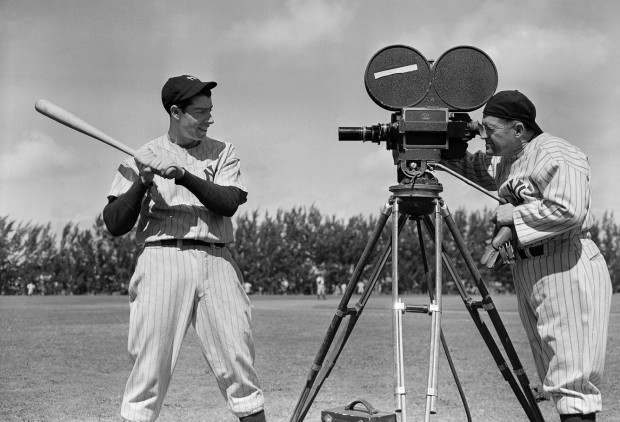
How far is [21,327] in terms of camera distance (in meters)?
14.2

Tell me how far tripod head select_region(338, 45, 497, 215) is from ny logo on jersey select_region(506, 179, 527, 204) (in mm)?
333

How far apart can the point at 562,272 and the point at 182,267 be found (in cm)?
198

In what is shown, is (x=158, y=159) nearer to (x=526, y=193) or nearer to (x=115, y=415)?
(x=526, y=193)

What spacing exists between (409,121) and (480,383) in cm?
428

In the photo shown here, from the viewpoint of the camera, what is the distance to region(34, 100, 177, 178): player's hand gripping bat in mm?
3828

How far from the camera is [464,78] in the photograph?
4168mm

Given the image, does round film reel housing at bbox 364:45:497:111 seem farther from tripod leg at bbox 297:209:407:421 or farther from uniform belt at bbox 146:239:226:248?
uniform belt at bbox 146:239:226:248

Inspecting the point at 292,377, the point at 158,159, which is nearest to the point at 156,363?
the point at 158,159

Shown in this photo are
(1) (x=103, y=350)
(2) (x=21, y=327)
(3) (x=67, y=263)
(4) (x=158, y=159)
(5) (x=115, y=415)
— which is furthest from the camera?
(3) (x=67, y=263)

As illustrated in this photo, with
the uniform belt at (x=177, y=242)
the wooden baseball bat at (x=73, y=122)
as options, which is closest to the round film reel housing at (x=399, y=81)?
the uniform belt at (x=177, y=242)

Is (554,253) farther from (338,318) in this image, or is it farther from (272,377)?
(272,377)

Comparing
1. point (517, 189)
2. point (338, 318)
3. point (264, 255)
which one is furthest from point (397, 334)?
point (264, 255)

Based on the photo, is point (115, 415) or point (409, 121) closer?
point (409, 121)

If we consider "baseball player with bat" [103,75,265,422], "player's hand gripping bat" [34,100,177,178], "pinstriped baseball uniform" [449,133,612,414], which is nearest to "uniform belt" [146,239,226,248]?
"baseball player with bat" [103,75,265,422]
